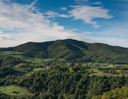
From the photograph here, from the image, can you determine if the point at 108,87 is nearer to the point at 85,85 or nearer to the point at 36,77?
the point at 85,85

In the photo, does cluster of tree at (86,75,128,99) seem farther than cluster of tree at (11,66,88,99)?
No

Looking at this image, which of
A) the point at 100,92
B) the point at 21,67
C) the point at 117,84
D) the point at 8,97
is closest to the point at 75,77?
the point at 100,92

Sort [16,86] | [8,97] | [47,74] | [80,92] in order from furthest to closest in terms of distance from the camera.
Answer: [47,74], [16,86], [80,92], [8,97]

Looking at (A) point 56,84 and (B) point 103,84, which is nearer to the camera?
(B) point 103,84

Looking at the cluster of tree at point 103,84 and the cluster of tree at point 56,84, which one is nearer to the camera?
the cluster of tree at point 103,84

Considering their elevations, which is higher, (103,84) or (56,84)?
(103,84)

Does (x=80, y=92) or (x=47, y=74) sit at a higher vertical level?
(x=47, y=74)

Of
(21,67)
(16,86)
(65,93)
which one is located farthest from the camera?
(21,67)

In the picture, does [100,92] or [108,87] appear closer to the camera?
[100,92]

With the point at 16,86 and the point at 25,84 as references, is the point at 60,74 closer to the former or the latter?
the point at 25,84

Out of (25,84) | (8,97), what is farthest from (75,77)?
(8,97)
